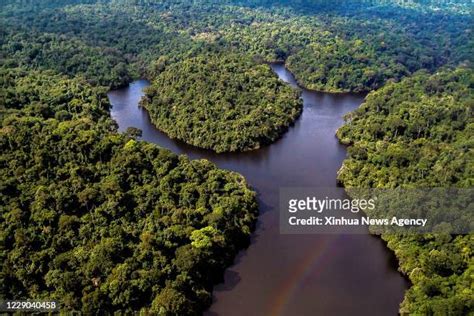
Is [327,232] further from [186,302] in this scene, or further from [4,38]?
[4,38]

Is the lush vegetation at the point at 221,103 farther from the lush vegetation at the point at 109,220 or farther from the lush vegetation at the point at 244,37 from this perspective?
the lush vegetation at the point at 244,37

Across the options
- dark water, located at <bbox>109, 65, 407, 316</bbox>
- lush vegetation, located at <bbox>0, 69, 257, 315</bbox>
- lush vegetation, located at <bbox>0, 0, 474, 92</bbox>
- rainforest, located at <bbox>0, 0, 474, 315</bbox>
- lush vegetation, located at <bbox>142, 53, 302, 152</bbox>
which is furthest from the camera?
lush vegetation, located at <bbox>0, 0, 474, 92</bbox>

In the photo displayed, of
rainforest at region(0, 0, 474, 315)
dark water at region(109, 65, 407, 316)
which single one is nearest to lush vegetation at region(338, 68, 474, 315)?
rainforest at region(0, 0, 474, 315)

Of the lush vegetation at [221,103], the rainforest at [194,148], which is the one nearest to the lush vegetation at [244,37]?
the rainforest at [194,148]

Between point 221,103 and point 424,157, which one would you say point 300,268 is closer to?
point 424,157

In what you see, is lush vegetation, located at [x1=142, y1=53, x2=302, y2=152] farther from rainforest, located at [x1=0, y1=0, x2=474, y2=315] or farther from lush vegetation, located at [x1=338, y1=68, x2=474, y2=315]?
lush vegetation, located at [x1=338, y1=68, x2=474, y2=315]
